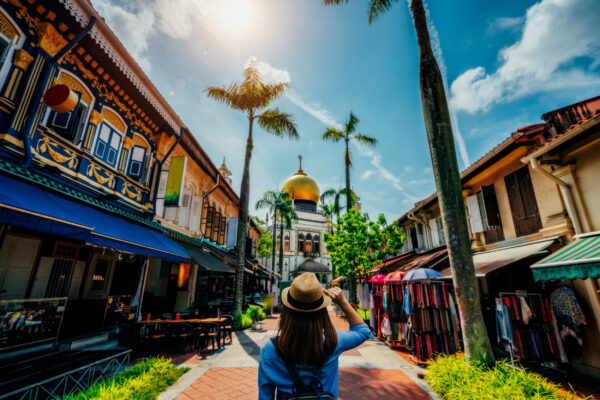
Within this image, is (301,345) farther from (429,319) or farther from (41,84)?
(41,84)

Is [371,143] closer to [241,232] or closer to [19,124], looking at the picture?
[241,232]

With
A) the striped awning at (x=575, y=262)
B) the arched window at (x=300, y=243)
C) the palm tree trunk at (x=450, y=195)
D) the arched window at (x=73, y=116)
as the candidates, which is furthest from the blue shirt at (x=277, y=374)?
the arched window at (x=300, y=243)

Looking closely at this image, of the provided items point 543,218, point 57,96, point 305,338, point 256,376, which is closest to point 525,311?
point 543,218

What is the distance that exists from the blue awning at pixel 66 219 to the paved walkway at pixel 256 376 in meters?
3.15

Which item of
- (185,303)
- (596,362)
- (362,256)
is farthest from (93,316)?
(596,362)

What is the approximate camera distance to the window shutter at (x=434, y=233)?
12.6m

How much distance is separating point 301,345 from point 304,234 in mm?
33828

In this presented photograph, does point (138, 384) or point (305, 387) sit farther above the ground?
point (305, 387)

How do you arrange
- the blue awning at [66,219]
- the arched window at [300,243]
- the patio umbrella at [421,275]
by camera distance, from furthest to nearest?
the arched window at [300,243], the patio umbrella at [421,275], the blue awning at [66,219]

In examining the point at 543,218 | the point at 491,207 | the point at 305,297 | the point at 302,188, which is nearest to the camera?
the point at 305,297

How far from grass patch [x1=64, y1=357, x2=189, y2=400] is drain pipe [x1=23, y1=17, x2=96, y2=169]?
450 centimetres

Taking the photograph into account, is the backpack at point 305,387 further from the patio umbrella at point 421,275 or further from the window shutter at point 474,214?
the window shutter at point 474,214

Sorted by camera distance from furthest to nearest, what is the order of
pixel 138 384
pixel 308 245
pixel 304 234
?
pixel 304 234
pixel 308 245
pixel 138 384

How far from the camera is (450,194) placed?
16.8 ft
